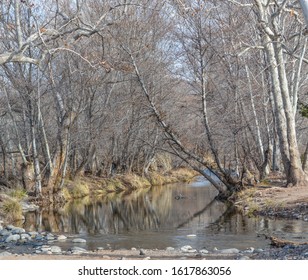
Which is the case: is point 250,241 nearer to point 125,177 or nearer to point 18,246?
point 18,246

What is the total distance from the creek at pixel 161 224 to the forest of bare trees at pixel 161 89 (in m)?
2.48

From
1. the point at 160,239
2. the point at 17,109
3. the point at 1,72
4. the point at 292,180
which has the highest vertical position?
the point at 1,72

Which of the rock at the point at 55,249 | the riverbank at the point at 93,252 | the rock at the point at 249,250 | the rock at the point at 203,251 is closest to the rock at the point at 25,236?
the riverbank at the point at 93,252

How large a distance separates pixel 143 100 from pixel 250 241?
45.2 ft

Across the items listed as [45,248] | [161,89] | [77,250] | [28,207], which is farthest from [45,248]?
[161,89]

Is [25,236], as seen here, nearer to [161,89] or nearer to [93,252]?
[93,252]

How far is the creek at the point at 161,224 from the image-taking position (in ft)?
45.7

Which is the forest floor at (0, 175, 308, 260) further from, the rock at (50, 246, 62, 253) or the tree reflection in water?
the tree reflection in water

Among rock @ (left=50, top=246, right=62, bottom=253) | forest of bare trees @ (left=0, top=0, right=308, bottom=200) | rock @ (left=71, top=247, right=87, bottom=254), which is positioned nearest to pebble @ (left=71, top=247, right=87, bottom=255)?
rock @ (left=71, top=247, right=87, bottom=254)

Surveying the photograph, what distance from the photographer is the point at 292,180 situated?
69.4 ft

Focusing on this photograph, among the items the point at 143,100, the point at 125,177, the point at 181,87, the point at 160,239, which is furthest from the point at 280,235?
the point at 125,177

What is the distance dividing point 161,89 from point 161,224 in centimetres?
1106

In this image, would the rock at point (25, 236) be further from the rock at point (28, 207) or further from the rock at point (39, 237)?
the rock at point (28, 207)

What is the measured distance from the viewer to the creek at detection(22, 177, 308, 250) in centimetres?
1393
